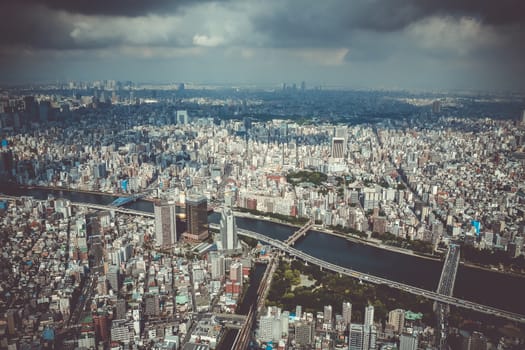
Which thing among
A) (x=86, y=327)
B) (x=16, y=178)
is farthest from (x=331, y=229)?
(x=16, y=178)

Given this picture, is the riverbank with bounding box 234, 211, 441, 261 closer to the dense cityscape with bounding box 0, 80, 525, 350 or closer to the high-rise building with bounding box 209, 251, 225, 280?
the dense cityscape with bounding box 0, 80, 525, 350

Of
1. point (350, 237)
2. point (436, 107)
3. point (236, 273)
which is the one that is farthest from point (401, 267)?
point (436, 107)

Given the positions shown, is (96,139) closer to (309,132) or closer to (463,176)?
(309,132)

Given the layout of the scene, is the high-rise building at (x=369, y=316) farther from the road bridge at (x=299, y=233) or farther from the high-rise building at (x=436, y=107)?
the high-rise building at (x=436, y=107)

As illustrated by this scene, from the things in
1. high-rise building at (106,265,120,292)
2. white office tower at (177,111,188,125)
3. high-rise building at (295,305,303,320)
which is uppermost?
white office tower at (177,111,188,125)

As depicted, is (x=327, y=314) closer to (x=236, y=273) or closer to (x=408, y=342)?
(x=408, y=342)

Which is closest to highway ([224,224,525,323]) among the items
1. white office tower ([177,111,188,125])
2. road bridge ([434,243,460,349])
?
road bridge ([434,243,460,349])
